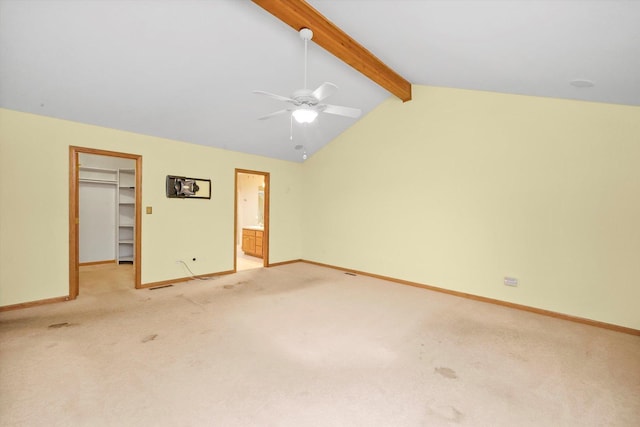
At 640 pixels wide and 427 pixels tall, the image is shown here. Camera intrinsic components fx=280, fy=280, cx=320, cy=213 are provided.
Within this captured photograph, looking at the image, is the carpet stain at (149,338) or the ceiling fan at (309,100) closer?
the ceiling fan at (309,100)

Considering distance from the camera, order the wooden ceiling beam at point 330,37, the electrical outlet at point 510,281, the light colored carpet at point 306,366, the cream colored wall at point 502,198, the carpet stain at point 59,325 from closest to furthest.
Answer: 1. the light colored carpet at point 306,366
2. the wooden ceiling beam at point 330,37
3. the carpet stain at point 59,325
4. the cream colored wall at point 502,198
5. the electrical outlet at point 510,281

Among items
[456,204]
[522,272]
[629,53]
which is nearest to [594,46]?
[629,53]

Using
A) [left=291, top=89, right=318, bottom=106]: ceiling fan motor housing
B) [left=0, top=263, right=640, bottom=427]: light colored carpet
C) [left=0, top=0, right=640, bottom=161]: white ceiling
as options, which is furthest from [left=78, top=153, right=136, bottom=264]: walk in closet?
[left=291, top=89, right=318, bottom=106]: ceiling fan motor housing

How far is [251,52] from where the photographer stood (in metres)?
3.30

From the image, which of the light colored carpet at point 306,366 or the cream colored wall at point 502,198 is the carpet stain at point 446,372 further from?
the cream colored wall at point 502,198

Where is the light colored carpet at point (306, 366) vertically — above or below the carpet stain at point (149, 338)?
below

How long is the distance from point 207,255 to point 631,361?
5.76 metres

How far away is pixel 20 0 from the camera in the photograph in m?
2.24

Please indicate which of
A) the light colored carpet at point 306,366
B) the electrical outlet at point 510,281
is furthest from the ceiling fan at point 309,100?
the electrical outlet at point 510,281

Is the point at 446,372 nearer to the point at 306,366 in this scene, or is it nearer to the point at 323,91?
the point at 306,366

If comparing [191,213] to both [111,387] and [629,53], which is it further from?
[629,53]

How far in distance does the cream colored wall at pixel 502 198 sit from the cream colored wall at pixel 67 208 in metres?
2.50

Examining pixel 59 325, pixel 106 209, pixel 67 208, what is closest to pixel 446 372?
pixel 59 325

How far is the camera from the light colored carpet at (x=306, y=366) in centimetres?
188
